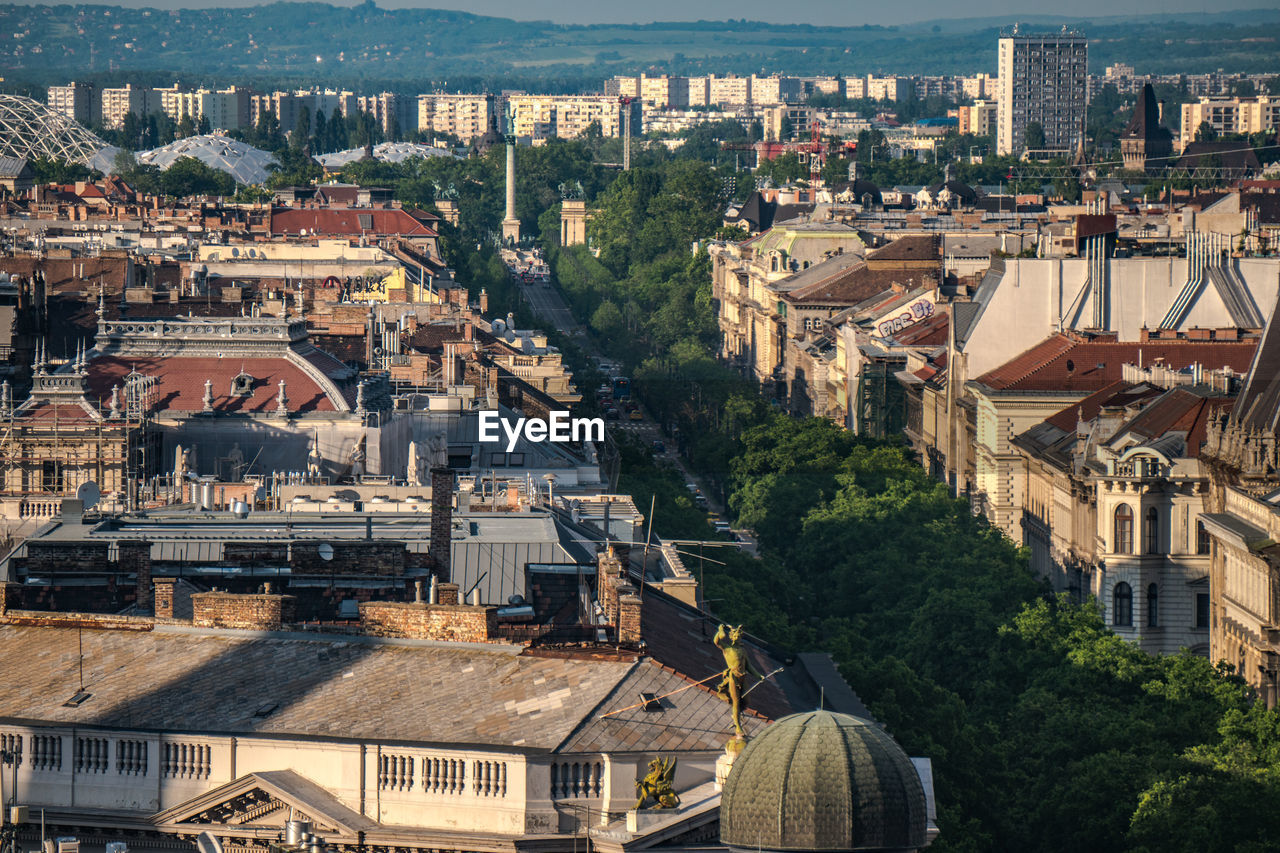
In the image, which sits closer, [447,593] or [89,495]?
[447,593]

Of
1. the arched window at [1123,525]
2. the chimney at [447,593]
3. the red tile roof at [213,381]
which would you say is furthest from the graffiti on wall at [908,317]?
the chimney at [447,593]

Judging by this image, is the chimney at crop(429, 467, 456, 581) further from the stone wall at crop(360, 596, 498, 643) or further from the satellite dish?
the satellite dish

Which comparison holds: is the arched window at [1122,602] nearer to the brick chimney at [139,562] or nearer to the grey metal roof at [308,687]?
the brick chimney at [139,562]

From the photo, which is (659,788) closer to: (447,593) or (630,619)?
(630,619)

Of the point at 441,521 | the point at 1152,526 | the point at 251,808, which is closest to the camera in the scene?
the point at 251,808

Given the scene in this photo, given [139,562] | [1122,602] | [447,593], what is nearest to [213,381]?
[1122,602]

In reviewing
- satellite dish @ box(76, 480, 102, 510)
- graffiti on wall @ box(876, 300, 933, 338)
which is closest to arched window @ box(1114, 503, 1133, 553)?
satellite dish @ box(76, 480, 102, 510)
